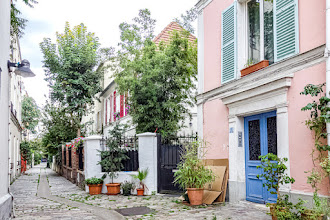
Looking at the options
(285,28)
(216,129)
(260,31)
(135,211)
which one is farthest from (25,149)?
(285,28)

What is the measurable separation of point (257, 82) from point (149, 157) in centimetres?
480

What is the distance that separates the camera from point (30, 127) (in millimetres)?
45000

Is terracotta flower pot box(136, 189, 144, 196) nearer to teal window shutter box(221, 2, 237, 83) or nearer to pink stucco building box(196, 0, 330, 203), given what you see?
pink stucco building box(196, 0, 330, 203)

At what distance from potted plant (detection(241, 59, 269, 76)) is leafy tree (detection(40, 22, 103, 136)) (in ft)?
46.2

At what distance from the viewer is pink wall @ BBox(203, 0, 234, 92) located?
9664mm

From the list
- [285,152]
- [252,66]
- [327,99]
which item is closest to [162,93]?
[252,66]

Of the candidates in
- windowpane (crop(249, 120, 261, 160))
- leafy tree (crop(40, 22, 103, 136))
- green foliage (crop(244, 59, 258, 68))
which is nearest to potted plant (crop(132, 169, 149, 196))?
windowpane (crop(249, 120, 261, 160))

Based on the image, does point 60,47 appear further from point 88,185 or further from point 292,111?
point 292,111

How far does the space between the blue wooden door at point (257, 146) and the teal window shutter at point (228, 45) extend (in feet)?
4.35

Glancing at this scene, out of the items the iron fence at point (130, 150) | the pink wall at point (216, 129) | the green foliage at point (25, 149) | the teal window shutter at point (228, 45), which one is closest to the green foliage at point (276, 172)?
the pink wall at point (216, 129)

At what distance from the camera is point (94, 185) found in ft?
37.4

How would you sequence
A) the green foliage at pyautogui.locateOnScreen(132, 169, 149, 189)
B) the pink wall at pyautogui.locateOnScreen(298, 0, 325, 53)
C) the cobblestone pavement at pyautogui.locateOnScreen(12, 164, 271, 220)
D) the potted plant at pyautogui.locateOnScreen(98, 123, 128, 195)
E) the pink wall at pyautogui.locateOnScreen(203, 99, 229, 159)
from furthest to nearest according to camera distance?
1. the potted plant at pyautogui.locateOnScreen(98, 123, 128, 195)
2. the green foliage at pyautogui.locateOnScreen(132, 169, 149, 189)
3. the pink wall at pyautogui.locateOnScreen(203, 99, 229, 159)
4. the cobblestone pavement at pyautogui.locateOnScreen(12, 164, 271, 220)
5. the pink wall at pyautogui.locateOnScreen(298, 0, 325, 53)

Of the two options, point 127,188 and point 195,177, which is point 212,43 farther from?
point 127,188

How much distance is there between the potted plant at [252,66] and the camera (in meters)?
7.74
